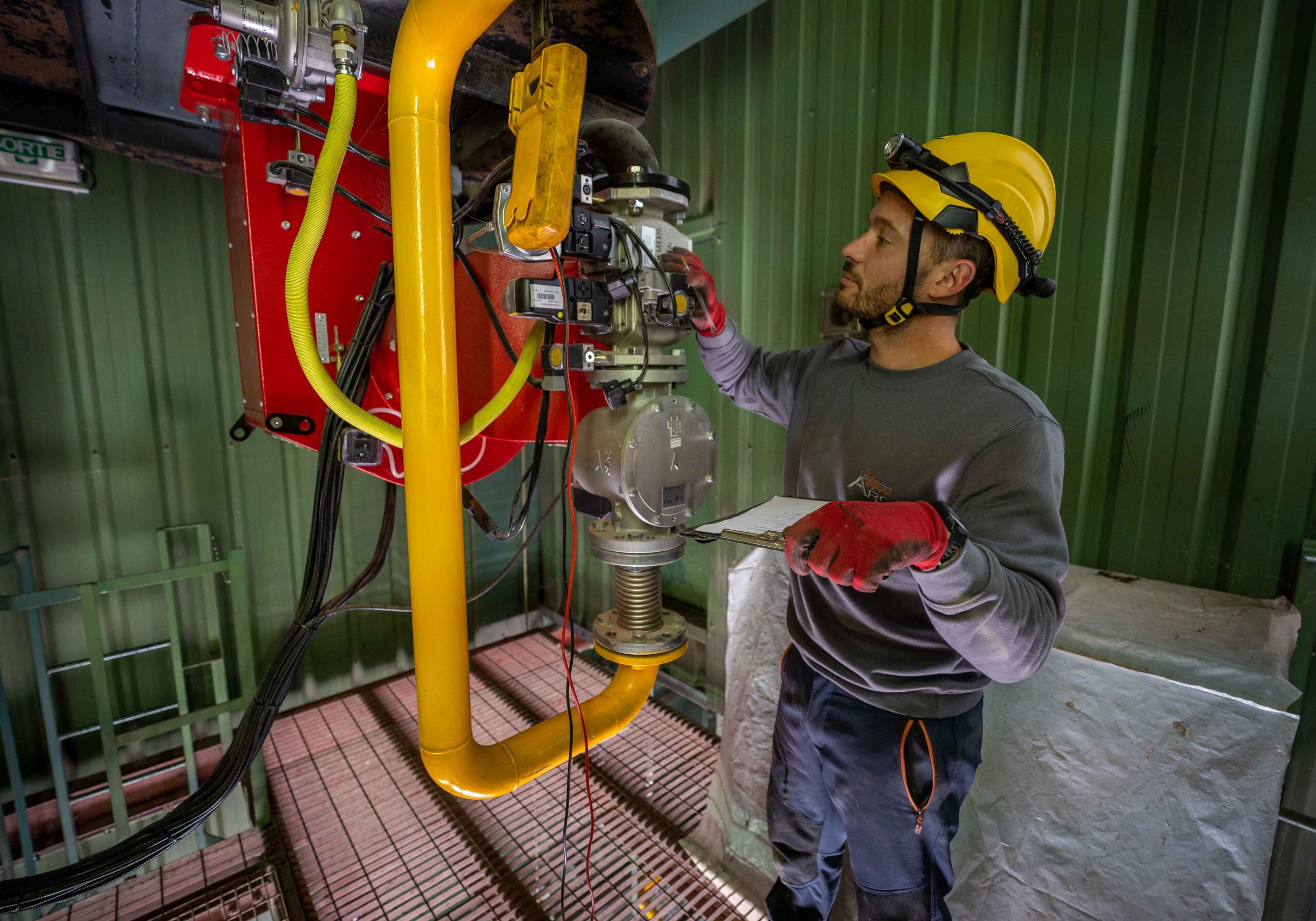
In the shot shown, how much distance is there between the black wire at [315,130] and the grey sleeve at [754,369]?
0.90 m

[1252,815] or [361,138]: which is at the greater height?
[361,138]

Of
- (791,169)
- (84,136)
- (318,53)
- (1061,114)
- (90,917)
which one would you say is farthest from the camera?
(791,169)

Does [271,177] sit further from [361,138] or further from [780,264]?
[780,264]

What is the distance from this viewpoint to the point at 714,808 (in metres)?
2.05

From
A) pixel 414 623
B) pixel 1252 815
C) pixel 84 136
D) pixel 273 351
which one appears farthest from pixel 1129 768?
pixel 84 136

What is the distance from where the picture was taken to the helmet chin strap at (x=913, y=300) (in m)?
1.34

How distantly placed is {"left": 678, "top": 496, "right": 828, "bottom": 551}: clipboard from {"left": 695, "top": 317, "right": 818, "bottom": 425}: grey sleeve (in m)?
0.52

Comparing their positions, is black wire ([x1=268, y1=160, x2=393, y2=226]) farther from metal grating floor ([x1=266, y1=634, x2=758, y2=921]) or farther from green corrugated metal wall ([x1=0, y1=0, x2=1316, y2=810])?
metal grating floor ([x1=266, y1=634, x2=758, y2=921])

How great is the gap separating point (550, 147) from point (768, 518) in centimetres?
80

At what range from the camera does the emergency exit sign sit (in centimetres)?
211

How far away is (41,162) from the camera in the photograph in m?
2.17

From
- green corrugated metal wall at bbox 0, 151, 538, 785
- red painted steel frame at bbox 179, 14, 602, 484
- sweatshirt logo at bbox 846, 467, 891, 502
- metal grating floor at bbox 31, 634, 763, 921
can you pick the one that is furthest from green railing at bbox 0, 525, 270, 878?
sweatshirt logo at bbox 846, 467, 891, 502

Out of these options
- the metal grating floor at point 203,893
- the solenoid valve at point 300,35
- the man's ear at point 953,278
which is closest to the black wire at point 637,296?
the solenoid valve at point 300,35

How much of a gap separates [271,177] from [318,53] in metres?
0.26
